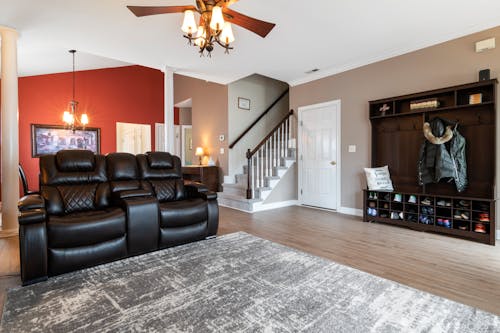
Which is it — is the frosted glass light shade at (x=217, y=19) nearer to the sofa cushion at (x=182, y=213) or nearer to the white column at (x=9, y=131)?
the sofa cushion at (x=182, y=213)

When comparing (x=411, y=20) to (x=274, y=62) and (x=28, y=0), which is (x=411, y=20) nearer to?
(x=274, y=62)

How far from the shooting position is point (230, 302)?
1818 millimetres

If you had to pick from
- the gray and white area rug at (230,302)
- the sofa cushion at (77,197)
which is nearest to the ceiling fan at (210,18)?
the sofa cushion at (77,197)

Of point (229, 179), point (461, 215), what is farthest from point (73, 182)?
point (461, 215)

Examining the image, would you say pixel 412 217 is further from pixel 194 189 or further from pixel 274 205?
pixel 194 189

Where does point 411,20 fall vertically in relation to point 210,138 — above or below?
above

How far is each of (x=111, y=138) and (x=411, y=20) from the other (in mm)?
6809

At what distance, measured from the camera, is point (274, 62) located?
15.3 feet

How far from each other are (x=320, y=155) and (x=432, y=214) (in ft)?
7.27

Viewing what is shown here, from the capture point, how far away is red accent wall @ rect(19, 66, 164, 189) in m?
5.85

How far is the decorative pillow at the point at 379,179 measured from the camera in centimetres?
411

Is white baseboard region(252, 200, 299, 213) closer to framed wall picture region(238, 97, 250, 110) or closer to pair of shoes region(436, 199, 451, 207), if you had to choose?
framed wall picture region(238, 97, 250, 110)

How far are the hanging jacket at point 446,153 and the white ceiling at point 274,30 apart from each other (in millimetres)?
1267

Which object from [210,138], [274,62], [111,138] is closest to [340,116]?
[274,62]
